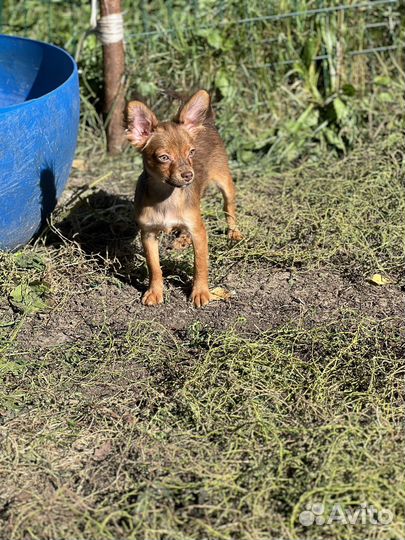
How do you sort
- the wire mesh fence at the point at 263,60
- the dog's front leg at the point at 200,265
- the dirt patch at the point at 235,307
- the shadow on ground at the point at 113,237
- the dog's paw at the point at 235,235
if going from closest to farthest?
1. the dirt patch at the point at 235,307
2. the dog's front leg at the point at 200,265
3. the shadow on ground at the point at 113,237
4. the dog's paw at the point at 235,235
5. the wire mesh fence at the point at 263,60

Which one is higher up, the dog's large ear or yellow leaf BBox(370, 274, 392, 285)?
the dog's large ear

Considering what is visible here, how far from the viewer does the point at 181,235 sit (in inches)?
234

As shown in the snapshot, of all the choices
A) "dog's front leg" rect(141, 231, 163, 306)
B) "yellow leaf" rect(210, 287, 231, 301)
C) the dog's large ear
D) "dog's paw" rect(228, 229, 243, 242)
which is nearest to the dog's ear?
the dog's large ear

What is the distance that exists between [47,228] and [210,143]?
1.22 metres

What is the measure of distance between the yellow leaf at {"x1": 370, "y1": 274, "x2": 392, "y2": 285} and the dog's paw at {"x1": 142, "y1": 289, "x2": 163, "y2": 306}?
1.29 m

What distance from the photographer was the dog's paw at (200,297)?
5.15m

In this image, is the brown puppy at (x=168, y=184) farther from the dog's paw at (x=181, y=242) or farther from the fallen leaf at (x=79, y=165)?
the fallen leaf at (x=79, y=165)

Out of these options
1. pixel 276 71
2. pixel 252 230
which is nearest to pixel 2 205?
pixel 252 230

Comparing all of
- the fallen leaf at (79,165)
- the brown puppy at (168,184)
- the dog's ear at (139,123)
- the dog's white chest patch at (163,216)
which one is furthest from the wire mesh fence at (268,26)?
the dog's white chest patch at (163,216)

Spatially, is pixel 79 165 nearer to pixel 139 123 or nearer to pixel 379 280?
pixel 139 123

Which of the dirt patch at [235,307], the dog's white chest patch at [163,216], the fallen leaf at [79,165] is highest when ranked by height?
the dog's white chest patch at [163,216]

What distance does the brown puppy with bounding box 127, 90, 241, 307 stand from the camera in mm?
4832

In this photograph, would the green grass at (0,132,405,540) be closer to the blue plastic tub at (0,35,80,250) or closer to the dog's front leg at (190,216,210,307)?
the dog's front leg at (190,216,210,307)

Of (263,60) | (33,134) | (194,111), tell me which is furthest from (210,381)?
(263,60)
